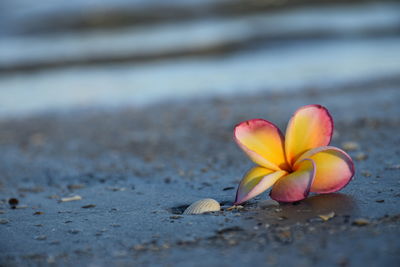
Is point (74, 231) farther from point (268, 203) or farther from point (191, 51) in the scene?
point (191, 51)

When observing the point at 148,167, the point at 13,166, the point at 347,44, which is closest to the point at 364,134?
the point at 148,167

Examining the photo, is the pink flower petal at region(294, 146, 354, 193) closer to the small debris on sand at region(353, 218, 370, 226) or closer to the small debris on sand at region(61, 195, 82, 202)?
the small debris on sand at region(353, 218, 370, 226)

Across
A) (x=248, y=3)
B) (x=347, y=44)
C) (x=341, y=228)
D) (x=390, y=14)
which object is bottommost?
(x=341, y=228)

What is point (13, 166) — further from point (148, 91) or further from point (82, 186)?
point (148, 91)

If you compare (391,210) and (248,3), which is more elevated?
(248,3)

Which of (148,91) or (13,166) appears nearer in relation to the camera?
(13,166)

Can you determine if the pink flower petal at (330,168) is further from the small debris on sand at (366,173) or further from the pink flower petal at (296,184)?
the small debris on sand at (366,173)
